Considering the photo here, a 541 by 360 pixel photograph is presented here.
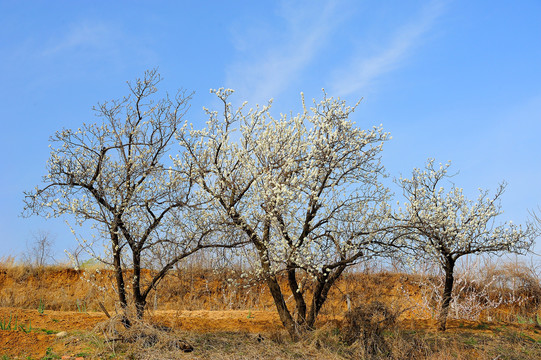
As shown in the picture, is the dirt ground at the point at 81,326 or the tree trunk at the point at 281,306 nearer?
the dirt ground at the point at 81,326

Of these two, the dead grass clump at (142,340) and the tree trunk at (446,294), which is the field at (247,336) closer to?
the dead grass clump at (142,340)

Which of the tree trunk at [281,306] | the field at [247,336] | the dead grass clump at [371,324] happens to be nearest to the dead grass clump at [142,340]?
the field at [247,336]

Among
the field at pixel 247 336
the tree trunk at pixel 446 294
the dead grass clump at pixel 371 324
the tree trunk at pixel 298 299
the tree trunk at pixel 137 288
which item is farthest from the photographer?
the tree trunk at pixel 446 294

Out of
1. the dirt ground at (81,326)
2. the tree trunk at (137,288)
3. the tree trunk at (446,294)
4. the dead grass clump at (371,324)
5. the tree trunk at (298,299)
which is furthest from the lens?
the tree trunk at (446,294)

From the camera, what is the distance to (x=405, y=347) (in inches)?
410

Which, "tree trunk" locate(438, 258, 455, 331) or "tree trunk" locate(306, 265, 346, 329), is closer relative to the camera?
"tree trunk" locate(306, 265, 346, 329)

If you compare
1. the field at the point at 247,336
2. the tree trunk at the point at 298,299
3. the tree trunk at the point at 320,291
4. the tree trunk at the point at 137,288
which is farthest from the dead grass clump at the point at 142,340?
the tree trunk at the point at 320,291

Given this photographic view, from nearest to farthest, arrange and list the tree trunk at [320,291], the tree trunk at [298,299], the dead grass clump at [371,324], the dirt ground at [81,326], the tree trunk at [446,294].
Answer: the dirt ground at [81,326]
the dead grass clump at [371,324]
the tree trunk at [320,291]
the tree trunk at [298,299]
the tree trunk at [446,294]

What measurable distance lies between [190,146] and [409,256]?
626 cm

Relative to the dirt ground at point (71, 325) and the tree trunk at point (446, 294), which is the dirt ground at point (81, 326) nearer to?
the dirt ground at point (71, 325)

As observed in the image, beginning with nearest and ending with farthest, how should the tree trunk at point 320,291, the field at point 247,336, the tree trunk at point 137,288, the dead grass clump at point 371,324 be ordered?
the field at point 247,336 → the dead grass clump at point 371,324 → the tree trunk at point 137,288 → the tree trunk at point 320,291

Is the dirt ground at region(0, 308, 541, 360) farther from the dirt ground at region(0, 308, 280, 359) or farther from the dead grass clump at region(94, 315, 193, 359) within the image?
the dead grass clump at region(94, 315, 193, 359)

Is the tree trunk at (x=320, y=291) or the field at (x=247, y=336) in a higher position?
the tree trunk at (x=320, y=291)

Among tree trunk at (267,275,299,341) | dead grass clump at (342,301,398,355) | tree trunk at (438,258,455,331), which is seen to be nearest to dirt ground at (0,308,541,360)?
tree trunk at (438,258,455,331)
